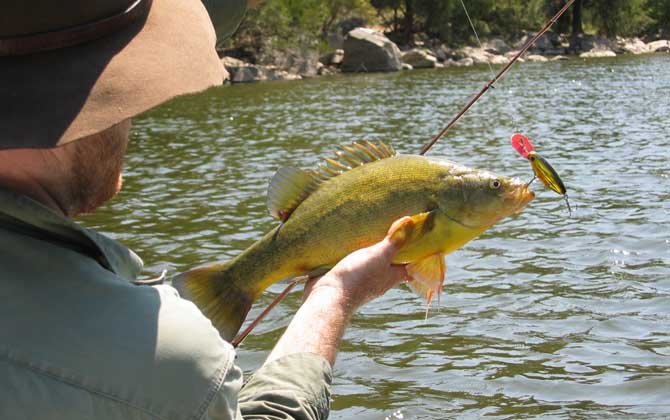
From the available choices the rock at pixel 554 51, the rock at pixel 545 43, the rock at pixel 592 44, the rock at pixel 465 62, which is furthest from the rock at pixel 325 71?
the rock at pixel 592 44

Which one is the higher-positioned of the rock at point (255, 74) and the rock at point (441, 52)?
the rock at point (441, 52)

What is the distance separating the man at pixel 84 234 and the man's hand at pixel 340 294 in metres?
0.70

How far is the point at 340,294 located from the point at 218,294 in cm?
66

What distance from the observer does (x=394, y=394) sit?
5.46m

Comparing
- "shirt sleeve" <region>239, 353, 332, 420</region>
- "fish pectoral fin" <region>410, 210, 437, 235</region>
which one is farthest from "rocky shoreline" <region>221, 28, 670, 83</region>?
"shirt sleeve" <region>239, 353, 332, 420</region>

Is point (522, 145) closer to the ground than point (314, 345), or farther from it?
farther from it

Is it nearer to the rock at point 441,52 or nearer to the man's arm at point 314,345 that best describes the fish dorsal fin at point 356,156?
the man's arm at point 314,345

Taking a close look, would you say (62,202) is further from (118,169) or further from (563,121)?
(563,121)

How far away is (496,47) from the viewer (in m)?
53.1

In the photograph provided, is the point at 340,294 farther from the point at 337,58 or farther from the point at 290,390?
the point at 337,58

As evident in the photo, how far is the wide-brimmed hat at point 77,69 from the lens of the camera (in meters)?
1.55

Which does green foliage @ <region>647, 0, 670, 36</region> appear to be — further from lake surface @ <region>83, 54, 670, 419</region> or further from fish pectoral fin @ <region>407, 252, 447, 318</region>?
fish pectoral fin @ <region>407, 252, 447, 318</region>

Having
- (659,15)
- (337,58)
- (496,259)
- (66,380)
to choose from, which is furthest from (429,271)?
(659,15)

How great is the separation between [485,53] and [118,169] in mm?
49675
